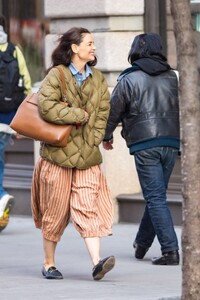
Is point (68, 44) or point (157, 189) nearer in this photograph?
point (68, 44)

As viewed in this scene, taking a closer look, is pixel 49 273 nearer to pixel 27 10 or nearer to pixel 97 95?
pixel 97 95

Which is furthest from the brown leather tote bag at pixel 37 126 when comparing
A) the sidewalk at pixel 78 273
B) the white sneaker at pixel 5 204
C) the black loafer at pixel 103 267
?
the white sneaker at pixel 5 204

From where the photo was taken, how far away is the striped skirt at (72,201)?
9.09 m

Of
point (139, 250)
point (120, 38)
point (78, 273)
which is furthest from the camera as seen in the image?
point (120, 38)

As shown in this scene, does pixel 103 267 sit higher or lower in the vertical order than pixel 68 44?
lower

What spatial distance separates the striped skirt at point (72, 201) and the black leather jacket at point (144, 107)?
0.80m

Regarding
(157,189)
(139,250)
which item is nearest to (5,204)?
(139,250)

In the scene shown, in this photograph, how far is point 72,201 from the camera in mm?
9141

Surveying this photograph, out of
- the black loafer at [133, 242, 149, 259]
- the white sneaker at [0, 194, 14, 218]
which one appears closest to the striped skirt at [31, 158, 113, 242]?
the black loafer at [133, 242, 149, 259]

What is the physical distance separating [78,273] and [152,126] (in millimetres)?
1311

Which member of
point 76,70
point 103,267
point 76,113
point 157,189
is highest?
point 76,70

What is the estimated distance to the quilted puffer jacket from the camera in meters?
8.98

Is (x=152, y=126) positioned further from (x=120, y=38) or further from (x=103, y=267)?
(x=120, y=38)

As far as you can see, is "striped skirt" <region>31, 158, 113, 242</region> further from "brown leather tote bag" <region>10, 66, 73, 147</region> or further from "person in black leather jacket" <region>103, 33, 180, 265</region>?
"person in black leather jacket" <region>103, 33, 180, 265</region>
